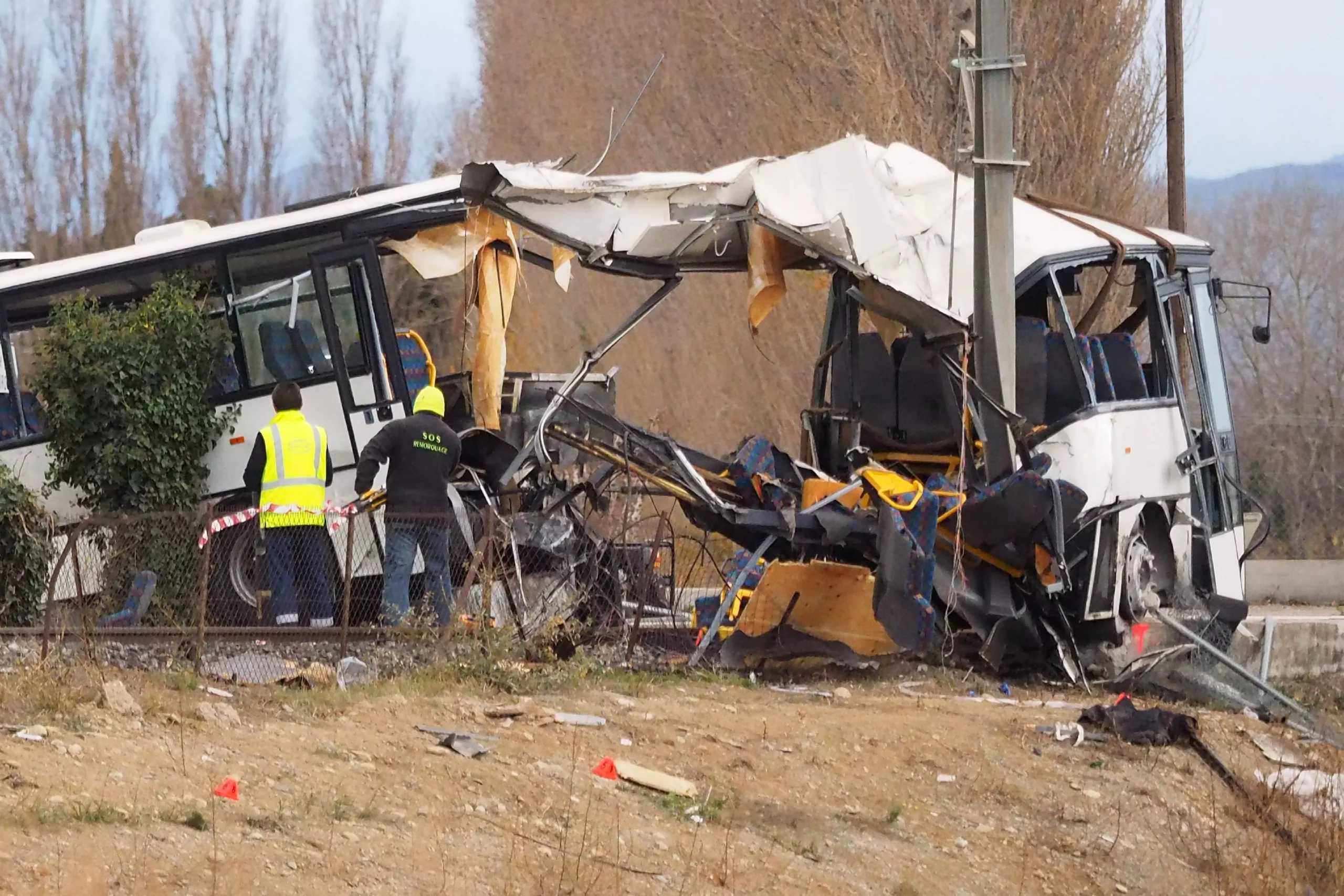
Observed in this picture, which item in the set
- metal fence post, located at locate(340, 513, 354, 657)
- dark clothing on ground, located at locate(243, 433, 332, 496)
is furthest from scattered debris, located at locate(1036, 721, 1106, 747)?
dark clothing on ground, located at locate(243, 433, 332, 496)

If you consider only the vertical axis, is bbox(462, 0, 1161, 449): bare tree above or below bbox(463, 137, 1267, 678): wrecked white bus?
above

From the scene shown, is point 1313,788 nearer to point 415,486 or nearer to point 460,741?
point 460,741

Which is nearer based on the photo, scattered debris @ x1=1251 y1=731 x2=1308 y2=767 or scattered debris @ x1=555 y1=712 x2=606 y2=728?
scattered debris @ x1=555 y1=712 x2=606 y2=728

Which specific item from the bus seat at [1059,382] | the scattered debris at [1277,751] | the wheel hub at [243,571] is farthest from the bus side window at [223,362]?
the scattered debris at [1277,751]

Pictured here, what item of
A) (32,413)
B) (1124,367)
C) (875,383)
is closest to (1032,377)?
(1124,367)

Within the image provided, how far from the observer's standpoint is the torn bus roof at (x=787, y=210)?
9578 mm

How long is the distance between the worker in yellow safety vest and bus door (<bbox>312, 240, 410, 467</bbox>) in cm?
147

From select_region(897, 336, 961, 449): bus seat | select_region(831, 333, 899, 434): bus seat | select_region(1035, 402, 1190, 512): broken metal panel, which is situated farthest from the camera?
select_region(831, 333, 899, 434): bus seat

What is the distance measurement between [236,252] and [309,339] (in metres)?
0.87

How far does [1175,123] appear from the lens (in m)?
19.8

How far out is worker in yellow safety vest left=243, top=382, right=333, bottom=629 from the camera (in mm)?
10055

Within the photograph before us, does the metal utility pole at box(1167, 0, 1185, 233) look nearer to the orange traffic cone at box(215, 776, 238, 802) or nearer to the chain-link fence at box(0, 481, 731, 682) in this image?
the chain-link fence at box(0, 481, 731, 682)

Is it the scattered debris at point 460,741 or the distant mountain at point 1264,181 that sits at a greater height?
the distant mountain at point 1264,181

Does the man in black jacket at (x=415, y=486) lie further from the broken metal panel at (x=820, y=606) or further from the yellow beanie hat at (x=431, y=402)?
the broken metal panel at (x=820, y=606)
